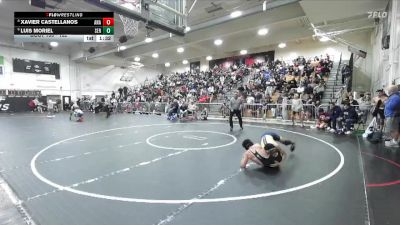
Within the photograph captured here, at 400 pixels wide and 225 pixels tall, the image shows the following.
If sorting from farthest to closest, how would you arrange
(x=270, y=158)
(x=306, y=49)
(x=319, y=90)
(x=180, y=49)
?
(x=180, y=49) < (x=306, y=49) < (x=319, y=90) < (x=270, y=158)

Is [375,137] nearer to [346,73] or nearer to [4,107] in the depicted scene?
[346,73]

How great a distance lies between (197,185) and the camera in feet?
12.1

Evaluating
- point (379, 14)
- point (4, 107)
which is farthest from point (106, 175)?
point (4, 107)

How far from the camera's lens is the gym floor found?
2.74 m

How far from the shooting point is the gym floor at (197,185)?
274 cm

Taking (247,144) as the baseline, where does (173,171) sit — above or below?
below

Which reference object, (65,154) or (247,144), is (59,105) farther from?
(247,144)

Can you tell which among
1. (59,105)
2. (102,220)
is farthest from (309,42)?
(59,105)

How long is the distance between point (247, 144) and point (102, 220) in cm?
310

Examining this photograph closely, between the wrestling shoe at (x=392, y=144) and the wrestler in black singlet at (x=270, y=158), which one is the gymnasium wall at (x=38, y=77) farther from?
the wrestling shoe at (x=392, y=144)

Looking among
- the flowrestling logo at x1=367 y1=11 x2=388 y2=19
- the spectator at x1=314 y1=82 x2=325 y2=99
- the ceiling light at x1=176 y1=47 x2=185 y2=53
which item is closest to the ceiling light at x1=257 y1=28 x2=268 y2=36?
the spectator at x1=314 y1=82 x2=325 y2=99

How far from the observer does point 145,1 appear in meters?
7.68
